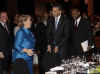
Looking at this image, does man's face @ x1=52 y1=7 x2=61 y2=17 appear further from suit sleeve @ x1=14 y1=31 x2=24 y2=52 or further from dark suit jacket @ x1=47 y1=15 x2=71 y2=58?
suit sleeve @ x1=14 y1=31 x2=24 y2=52

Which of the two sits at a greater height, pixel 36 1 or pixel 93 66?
pixel 36 1

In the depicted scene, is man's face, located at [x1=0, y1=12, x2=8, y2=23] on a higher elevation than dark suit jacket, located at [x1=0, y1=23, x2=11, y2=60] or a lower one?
higher

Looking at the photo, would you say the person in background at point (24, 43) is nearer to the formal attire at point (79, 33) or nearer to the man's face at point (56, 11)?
the man's face at point (56, 11)

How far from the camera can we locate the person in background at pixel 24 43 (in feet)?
17.9

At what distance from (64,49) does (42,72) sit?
25.7 inches

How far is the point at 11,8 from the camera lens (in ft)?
40.3

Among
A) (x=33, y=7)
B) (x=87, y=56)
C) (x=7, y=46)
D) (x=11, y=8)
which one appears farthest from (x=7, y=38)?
(x=33, y=7)

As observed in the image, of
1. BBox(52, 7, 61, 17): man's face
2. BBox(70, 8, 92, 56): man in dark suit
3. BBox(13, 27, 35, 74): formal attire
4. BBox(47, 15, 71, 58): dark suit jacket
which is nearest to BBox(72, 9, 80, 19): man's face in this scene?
BBox(70, 8, 92, 56): man in dark suit

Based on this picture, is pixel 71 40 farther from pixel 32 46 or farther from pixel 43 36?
pixel 32 46

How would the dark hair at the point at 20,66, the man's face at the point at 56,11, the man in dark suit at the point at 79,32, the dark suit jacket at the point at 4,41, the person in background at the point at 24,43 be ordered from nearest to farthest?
the dark hair at the point at 20,66 → the person in background at the point at 24,43 → the man's face at the point at 56,11 → the dark suit jacket at the point at 4,41 → the man in dark suit at the point at 79,32

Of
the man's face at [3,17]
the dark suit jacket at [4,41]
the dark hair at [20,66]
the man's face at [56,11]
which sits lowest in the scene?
the dark hair at [20,66]

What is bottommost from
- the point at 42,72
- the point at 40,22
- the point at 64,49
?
the point at 42,72

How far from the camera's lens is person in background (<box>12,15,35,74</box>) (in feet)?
17.9

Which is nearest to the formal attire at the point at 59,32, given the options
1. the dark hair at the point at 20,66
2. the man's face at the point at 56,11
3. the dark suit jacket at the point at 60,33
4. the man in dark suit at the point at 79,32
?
the dark suit jacket at the point at 60,33
